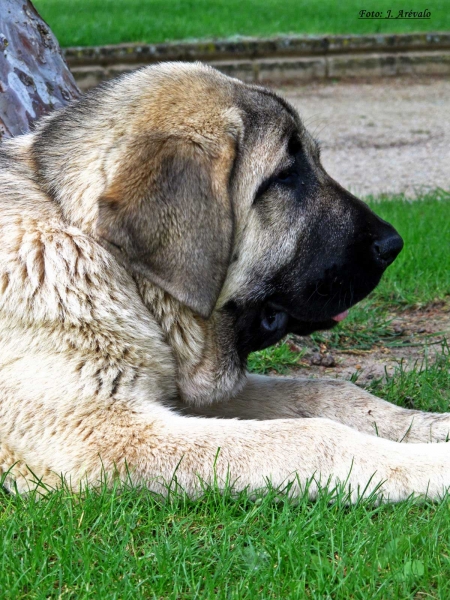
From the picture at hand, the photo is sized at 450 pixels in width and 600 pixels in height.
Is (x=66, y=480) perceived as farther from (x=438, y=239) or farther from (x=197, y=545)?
(x=438, y=239)

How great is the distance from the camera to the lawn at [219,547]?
2.20 metres

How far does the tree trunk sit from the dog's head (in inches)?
42.4

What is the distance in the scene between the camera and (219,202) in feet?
9.43

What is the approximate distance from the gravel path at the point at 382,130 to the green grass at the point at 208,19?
1.54m

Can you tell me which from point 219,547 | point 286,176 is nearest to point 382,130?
point 286,176

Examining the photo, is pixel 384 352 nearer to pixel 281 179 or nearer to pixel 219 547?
pixel 281 179

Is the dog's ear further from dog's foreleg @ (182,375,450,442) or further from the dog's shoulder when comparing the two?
dog's foreleg @ (182,375,450,442)

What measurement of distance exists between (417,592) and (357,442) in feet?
2.07

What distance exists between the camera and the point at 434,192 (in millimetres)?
7383

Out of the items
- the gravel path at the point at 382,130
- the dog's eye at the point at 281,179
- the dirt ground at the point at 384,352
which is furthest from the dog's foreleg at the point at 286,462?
the gravel path at the point at 382,130

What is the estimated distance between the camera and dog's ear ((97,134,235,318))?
9.07 feet

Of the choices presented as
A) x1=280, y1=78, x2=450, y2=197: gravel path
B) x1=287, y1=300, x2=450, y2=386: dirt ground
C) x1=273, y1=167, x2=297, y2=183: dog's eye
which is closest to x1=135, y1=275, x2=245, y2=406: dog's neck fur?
x1=273, y1=167, x2=297, y2=183: dog's eye

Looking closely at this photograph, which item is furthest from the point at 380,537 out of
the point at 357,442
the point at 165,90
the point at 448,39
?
the point at 448,39

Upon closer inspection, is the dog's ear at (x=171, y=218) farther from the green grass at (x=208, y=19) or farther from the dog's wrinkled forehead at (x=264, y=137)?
the green grass at (x=208, y=19)
